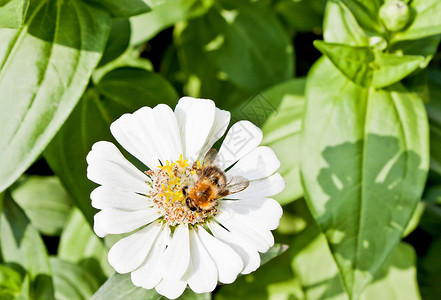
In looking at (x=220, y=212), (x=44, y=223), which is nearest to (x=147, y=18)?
(x=44, y=223)

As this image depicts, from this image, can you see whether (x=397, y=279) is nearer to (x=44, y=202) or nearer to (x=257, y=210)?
(x=257, y=210)

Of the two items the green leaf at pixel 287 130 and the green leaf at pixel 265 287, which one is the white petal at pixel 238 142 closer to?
the green leaf at pixel 287 130

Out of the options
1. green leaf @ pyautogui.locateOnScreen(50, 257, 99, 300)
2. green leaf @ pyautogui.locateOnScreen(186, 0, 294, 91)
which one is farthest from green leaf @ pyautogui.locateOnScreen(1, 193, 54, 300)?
green leaf @ pyautogui.locateOnScreen(186, 0, 294, 91)

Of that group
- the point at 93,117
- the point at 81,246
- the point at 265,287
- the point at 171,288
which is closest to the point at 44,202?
the point at 81,246

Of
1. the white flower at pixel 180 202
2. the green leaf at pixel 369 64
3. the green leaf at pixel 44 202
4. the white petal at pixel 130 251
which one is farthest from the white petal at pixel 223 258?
the green leaf at pixel 44 202

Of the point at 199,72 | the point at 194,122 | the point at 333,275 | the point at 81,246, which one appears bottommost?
the point at 333,275

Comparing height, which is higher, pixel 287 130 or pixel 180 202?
pixel 180 202

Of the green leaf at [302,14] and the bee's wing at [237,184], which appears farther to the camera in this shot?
Answer: the green leaf at [302,14]
